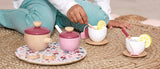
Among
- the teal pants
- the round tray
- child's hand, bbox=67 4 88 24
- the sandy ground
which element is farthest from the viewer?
the sandy ground

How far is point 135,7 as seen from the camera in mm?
2312

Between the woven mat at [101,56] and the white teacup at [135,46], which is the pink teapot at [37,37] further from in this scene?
the white teacup at [135,46]

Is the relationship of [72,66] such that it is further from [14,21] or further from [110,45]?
[14,21]

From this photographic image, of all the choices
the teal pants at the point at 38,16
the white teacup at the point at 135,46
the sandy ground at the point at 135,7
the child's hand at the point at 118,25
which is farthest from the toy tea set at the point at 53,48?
the sandy ground at the point at 135,7

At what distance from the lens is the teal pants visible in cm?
114

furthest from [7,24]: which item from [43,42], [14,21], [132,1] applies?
[132,1]

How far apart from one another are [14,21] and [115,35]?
502mm

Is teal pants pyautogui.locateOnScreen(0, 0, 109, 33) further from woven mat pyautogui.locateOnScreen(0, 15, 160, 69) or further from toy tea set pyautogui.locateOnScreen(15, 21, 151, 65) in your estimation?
toy tea set pyautogui.locateOnScreen(15, 21, 151, 65)

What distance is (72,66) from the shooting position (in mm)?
816

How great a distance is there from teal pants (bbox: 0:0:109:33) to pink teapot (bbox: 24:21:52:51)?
29 cm

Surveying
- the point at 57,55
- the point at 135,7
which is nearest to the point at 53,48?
the point at 57,55

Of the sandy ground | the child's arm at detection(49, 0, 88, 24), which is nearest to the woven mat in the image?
the child's arm at detection(49, 0, 88, 24)

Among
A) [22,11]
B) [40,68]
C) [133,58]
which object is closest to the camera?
[40,68]

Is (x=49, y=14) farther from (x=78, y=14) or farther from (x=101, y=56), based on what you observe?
(x=101, y=56)
